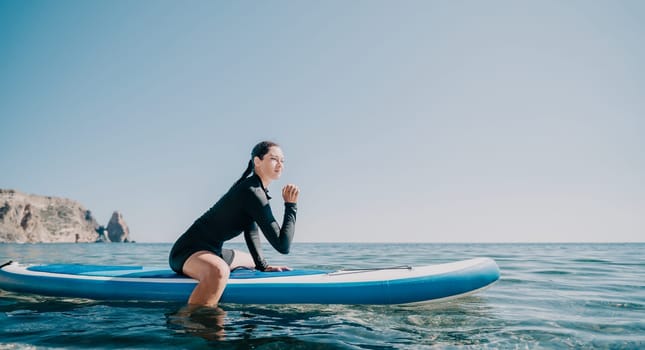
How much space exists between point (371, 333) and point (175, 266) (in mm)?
2188

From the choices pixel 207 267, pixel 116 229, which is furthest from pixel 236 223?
pixel 116 229

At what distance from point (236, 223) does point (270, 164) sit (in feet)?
2.20

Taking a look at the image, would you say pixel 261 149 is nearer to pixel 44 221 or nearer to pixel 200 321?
pixel 200 321

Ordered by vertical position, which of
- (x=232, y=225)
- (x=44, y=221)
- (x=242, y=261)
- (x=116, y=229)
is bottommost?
(x=116, y=229)

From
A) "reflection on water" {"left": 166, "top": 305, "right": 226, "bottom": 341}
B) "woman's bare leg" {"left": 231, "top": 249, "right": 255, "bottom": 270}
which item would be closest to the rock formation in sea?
"woman's bare leg" {"left": 231, "top": 249, "right": 255, "bottom": 270}

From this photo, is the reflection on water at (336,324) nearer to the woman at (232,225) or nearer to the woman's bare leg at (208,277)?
the woman's bare leg at (208,277)

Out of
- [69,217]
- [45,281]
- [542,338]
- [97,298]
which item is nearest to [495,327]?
[542,338]

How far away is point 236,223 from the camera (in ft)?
12.1

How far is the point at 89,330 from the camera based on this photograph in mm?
2930

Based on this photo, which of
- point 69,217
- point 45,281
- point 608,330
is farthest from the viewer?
point 69,217

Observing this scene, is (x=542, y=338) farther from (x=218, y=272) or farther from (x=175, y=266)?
(x=175, y=266)

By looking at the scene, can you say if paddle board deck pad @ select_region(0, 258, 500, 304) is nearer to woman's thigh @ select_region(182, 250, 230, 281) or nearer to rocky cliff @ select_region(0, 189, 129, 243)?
woman's thigh @ select_region(182, 250, 230, 281)

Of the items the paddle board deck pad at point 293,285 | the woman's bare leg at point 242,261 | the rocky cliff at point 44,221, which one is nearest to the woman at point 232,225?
the paddle board deck pad at point 293,285

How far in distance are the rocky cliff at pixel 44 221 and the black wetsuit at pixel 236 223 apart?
4707 inches
